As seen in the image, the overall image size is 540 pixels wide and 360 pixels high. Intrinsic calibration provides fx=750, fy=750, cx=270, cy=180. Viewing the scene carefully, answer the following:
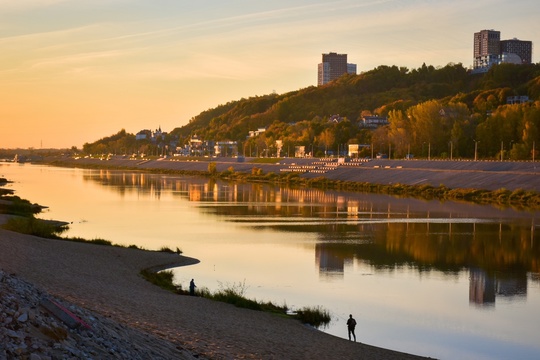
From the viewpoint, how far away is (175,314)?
1852cm

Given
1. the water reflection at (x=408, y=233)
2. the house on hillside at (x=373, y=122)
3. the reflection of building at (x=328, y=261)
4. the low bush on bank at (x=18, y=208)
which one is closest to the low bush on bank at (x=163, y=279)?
the water reflection at (x=408, y=233)

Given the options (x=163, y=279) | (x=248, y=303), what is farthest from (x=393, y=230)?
(x=248, y=303)

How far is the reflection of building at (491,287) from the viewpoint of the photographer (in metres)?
25.2

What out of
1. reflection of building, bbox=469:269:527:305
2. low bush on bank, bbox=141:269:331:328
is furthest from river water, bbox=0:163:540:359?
low bush on bank, bbox=141:269:331:328

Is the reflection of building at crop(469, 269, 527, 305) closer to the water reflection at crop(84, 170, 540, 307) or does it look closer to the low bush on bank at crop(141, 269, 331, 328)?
the water reflection at crop(84, 170, 540, 307)

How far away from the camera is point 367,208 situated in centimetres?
6238

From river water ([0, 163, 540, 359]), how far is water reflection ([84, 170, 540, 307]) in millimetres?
77

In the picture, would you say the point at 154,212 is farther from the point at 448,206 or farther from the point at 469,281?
the point at 469,281

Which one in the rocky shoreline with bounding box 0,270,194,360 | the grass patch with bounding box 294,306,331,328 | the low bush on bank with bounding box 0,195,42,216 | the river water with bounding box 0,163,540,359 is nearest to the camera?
the rocky shoreline with bounding box 0,270,194,360

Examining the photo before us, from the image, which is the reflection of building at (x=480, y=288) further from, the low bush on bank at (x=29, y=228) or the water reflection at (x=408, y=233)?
the low bush on bank at (x=29, y=228)

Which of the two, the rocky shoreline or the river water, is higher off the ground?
the rocky shoreline

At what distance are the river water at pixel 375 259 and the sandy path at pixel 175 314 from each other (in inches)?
74.6

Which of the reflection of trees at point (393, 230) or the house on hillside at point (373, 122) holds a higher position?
the house on hillside at point (373, 122)

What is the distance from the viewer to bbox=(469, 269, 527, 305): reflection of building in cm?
2516
